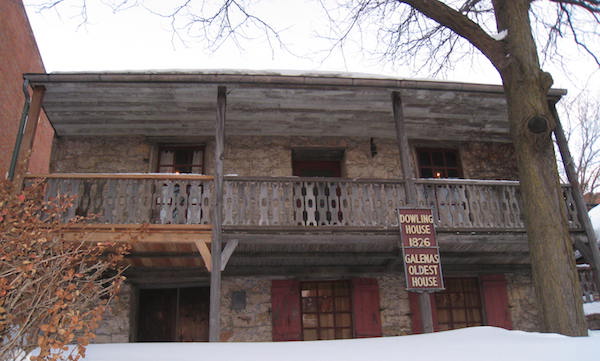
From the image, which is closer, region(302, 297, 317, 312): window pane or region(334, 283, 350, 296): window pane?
region(302, 297, 317, 312): window pane

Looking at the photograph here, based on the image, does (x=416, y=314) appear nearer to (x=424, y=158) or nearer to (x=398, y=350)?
(x=424, y=158)

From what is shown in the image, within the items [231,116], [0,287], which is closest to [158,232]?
[231,116]

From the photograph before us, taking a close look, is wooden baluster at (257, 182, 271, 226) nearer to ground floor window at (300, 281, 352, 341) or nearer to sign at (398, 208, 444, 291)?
sign at (398, 208, 444, 291)

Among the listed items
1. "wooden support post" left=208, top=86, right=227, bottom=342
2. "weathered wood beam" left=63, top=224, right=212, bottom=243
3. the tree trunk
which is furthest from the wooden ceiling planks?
"weathered wood beam" left=63, top=224, right=212, bottom=243

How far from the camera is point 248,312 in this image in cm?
784

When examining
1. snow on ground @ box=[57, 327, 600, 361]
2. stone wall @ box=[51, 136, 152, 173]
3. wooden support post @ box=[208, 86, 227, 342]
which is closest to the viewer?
snow on ground @ box=[57, 327, 600, 361]

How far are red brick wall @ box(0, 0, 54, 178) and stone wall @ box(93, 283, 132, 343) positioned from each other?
5168 millimetres

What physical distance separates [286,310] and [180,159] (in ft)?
12.3

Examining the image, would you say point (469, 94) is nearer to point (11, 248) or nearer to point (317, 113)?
point (317, 113)

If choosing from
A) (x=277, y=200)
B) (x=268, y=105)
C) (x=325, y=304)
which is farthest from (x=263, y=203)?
(x=325, y=304)

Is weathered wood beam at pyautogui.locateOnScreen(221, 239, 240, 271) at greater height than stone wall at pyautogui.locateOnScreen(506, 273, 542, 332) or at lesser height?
greater

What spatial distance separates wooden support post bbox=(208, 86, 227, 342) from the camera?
6.04 metres

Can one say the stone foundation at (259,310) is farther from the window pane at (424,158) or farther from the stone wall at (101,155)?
the window pane at (424,158)

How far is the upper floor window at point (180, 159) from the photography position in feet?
29.5
